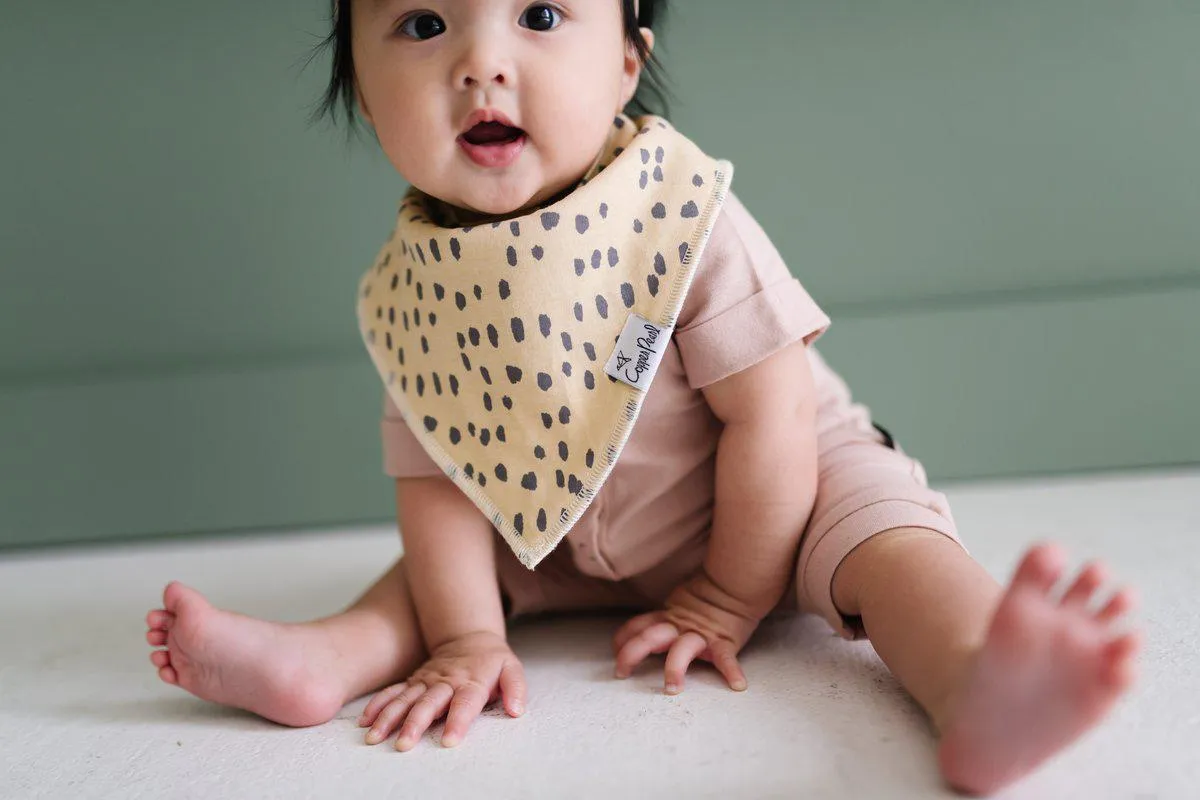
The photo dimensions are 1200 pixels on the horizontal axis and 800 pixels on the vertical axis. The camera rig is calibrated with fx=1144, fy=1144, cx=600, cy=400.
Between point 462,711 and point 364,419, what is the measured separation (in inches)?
20.4

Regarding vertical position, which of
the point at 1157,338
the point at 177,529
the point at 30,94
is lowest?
the point at 177,529

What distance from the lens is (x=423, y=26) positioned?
75 centimetres

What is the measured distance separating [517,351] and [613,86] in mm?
Answer: 191

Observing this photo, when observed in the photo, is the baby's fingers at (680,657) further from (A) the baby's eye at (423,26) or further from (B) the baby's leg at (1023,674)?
(A) the baby's eye at (423,26)

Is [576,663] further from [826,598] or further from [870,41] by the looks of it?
[870,41]

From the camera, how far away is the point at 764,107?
3.58 feet

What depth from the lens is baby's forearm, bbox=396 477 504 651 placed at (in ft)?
2.66

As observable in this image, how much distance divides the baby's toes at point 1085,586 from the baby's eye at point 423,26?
507mm

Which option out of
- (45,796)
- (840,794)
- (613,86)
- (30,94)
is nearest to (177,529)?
(30,94)

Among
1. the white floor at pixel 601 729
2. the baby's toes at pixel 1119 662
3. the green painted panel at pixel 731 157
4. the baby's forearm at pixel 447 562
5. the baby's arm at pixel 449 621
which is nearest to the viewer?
the baby's toes at pixel 1119 662

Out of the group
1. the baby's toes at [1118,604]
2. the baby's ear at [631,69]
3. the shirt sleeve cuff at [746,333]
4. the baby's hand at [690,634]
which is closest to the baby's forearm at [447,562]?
the baby's hand at [690,634]

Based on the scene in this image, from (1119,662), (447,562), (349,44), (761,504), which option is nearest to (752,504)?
(761,504)

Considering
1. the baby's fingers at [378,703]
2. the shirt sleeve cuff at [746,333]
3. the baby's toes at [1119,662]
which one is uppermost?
the shirt sleeve cuff at [746,333]

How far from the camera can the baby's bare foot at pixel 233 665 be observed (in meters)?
0.71
